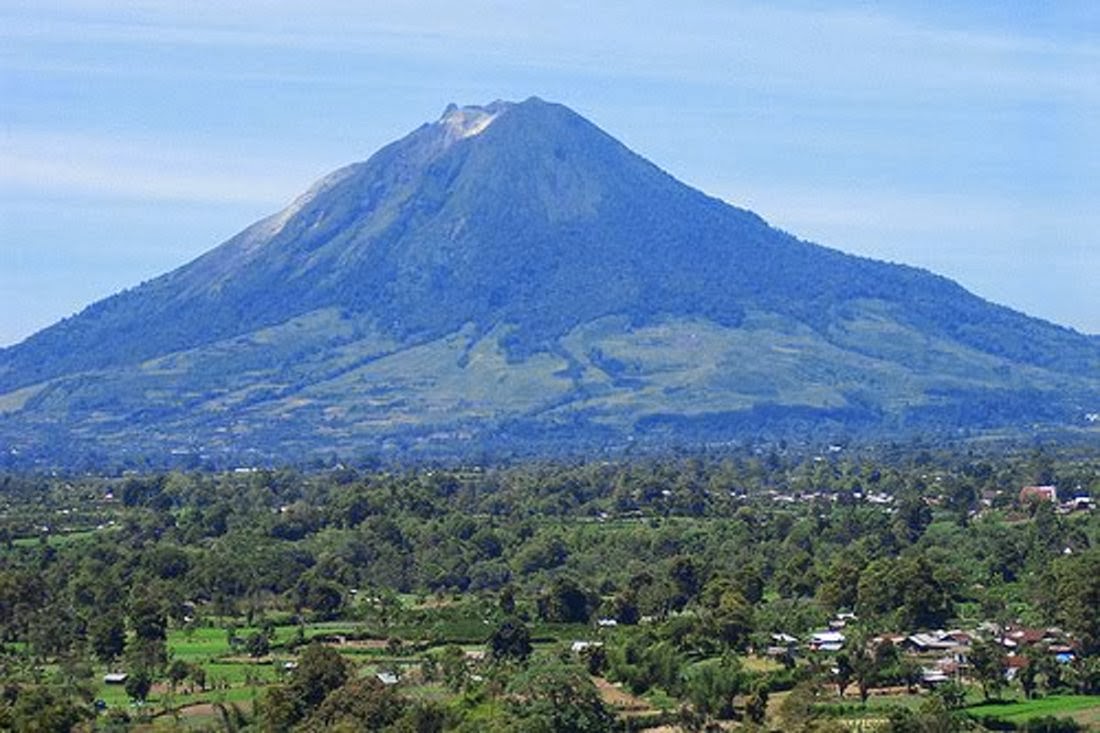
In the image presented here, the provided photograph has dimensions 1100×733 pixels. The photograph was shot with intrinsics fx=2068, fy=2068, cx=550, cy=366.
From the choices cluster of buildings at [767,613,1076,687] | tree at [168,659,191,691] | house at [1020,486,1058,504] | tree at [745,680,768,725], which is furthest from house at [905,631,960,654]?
house at [1020,486,1058,504]

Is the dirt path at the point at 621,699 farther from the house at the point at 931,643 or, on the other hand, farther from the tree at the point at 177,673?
the tree at the point at 177,673

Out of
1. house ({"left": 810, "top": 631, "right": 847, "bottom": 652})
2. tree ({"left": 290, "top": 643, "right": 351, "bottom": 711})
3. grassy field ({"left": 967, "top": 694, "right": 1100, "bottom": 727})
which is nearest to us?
tree ({"left": 290, "top": 643, "right": 351, "bottom": 711})

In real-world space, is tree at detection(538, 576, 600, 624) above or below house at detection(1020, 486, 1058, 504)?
below

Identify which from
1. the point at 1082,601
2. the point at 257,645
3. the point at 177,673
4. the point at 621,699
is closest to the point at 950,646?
the point at 1082,601

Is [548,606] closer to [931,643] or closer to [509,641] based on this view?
[509,641]

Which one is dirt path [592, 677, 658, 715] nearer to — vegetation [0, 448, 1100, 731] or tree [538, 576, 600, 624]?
vegetation [0, 448, 1100, 731]

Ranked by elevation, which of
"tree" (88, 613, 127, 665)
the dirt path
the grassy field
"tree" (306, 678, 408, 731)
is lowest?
the grassy field
